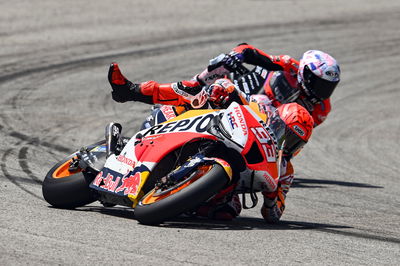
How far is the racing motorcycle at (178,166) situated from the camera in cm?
654

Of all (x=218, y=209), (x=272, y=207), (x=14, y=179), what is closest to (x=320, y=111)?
(x=272, y=207)

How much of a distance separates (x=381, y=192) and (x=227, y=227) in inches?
182

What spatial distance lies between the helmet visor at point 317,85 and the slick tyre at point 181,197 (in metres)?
3.47

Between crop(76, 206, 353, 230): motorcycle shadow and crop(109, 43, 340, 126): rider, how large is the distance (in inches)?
47.2

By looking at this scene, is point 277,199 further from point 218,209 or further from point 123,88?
point 123,88

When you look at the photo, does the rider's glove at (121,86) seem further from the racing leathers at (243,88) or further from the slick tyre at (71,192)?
the slick tyre at (71,192)

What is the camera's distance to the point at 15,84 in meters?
15.4

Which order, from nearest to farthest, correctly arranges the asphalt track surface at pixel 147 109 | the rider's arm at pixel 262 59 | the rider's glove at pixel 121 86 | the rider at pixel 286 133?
the asphalt track surface at pixel 147 109, the rider at pixel 286 133, the rider's glove at pixel 121 86, the rider's arm at pixel 262 59

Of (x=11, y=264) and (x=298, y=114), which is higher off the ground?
(x=11, y=264)

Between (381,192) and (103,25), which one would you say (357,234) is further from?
(103,25)

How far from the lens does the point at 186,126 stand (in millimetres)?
7098

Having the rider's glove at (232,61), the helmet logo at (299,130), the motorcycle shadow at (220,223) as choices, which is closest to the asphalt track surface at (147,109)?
the motorcycle shadow at (220,223)

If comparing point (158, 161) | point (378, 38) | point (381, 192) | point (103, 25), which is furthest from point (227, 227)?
point (378, 38)

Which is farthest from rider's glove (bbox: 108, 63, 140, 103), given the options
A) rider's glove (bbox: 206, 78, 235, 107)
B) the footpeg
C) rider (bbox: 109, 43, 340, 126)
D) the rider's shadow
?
the rider's shadow
